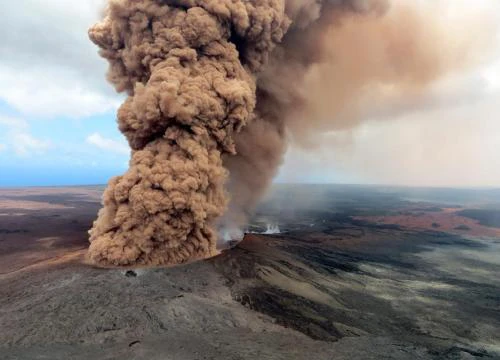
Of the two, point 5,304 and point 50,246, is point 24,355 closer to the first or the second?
point 5,304

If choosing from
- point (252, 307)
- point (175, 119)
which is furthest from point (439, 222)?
point (252, 307)

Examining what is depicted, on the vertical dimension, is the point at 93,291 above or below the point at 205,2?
below

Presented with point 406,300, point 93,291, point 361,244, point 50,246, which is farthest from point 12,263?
point 361,244

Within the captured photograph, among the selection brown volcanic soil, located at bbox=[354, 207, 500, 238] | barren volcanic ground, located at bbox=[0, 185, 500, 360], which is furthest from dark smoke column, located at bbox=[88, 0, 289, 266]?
brown volcanic soil, located at bbox=[354, 207, 500, 238]

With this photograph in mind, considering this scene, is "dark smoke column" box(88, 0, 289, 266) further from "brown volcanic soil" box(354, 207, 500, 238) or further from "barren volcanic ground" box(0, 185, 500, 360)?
"brown volcanic soil" box(354, 207, 500, 238)

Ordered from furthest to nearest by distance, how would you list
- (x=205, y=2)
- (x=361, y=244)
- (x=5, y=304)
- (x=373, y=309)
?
1. (x=361, y=244)
2. (x=205, y=2)
3. (x=373, y=309)
4. (x=5, y=304)

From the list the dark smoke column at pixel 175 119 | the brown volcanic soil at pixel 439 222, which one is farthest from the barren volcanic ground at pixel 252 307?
the brown volcanic soil at pixel 439 222

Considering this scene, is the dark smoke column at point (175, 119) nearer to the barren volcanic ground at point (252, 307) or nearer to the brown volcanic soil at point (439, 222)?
the barren volcanic ground at point (252, 307)

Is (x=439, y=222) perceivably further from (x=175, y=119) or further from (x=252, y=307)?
(x=252, y=307)
